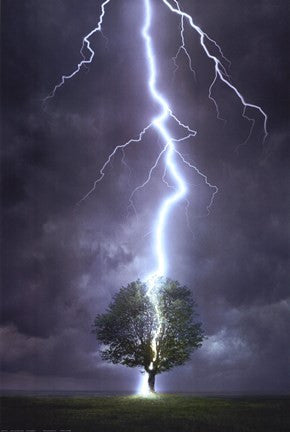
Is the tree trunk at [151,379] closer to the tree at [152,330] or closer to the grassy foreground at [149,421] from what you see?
the tree at [152,330]

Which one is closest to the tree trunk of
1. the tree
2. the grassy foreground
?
the tree

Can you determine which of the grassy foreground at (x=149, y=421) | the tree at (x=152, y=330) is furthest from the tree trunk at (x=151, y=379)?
the grassy foreground at (x=149, y=421)

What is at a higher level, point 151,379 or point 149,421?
point 151,379

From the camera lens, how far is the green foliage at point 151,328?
41281 millimetres

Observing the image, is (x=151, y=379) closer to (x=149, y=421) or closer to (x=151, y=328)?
(x=151, y=328)

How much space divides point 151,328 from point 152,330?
21cm

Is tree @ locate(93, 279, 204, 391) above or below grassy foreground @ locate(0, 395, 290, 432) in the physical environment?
above

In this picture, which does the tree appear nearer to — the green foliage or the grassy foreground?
the green foliage

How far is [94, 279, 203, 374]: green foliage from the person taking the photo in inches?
1625

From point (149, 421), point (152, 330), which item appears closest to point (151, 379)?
point (152, 330)

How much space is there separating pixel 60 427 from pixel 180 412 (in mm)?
7964

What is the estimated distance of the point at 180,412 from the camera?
22484mm

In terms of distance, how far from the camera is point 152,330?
41.6 metres

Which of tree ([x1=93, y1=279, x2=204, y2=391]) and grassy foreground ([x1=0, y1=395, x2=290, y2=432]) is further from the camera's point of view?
tree ([x1=93, y1=279, x2=204, y2=391])
